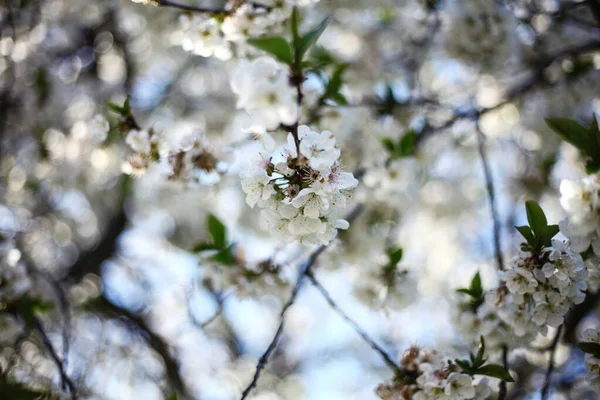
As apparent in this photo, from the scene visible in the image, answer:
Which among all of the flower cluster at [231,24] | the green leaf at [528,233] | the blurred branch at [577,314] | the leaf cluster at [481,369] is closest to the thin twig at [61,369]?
the flower cluster at [231,24]

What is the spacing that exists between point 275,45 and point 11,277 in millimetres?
1700

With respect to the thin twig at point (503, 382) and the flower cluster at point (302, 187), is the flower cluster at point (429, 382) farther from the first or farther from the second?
the flower cluster at point (302, 187)

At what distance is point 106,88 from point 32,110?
81 centimetres

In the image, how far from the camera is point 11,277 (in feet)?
6.60

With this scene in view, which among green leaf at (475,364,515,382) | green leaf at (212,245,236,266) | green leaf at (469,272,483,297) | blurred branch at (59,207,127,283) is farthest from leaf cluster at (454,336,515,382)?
blurred branch at (59,207,127,283)

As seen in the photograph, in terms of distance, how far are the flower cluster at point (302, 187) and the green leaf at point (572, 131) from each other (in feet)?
1.58

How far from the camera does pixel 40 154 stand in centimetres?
296

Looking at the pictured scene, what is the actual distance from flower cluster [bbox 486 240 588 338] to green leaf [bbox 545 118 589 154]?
278 millimetres

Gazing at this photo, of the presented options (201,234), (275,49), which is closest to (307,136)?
(275,49)

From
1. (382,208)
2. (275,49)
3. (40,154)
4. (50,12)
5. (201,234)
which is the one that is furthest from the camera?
(201,234)

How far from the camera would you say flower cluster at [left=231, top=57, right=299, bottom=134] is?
3.21 ft

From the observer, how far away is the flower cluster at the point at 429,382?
1.28 meters

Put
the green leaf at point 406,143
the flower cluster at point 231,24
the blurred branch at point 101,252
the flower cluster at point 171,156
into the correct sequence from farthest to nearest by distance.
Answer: the blurred branch at point 101,252 → the green leaf at point 406,143 → the flower cluster at point 171,156 → the flower cluster at point 231,24

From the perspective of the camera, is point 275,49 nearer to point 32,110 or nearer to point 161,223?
point 32,110
